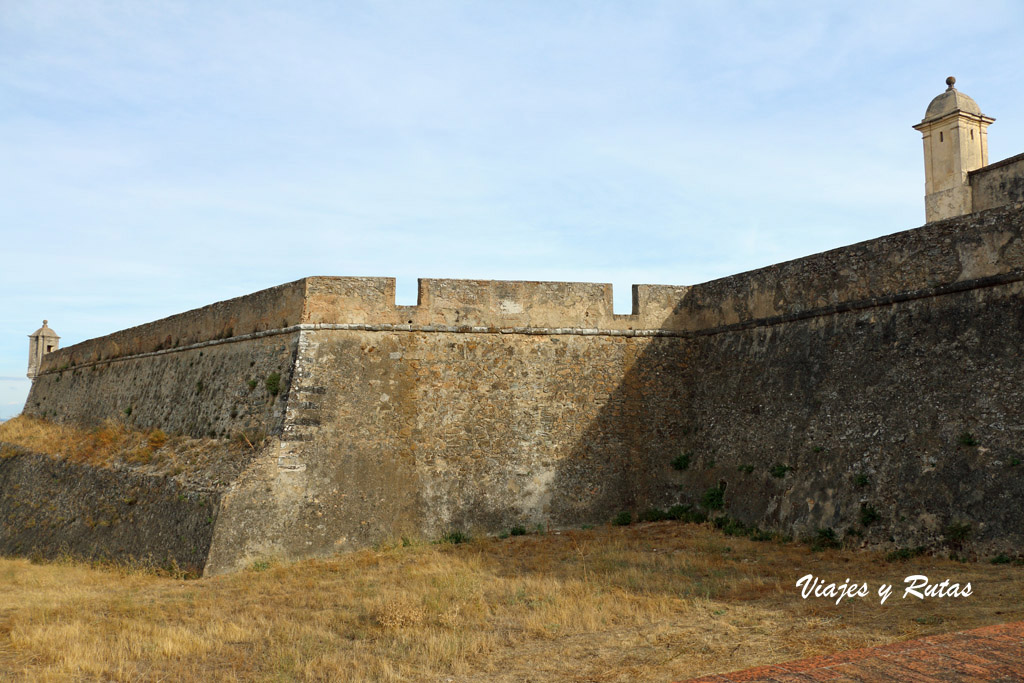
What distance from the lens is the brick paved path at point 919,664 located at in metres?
4.24

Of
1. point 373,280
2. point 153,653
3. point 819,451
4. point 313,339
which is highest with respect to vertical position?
point 373,280

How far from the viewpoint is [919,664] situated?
4.40 metres

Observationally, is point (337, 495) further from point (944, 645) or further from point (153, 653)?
point (944, 645)

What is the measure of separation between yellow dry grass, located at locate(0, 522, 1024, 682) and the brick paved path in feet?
5.86

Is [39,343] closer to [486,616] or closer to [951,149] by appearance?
[486,616]

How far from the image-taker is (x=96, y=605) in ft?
31.6

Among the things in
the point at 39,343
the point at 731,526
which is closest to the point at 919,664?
the point at 731,526

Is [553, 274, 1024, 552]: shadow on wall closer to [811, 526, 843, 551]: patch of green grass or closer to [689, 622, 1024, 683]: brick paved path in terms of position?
[811, 526, 843, 551]: patch of green grass

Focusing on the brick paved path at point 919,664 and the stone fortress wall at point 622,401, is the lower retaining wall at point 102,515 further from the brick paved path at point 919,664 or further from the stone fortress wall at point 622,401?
the brick paved path at point 919,664

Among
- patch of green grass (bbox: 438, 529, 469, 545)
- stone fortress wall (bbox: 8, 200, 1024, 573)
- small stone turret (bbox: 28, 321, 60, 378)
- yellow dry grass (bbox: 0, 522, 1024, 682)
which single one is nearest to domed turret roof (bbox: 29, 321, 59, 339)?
small stone turret (bbox: 28, 321, 60, 378)

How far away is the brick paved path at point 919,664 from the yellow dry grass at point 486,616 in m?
1.79

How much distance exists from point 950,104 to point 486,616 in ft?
66.5

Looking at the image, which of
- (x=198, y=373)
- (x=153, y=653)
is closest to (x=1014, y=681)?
(x=153, y=653)

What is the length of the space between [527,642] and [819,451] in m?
6.54
